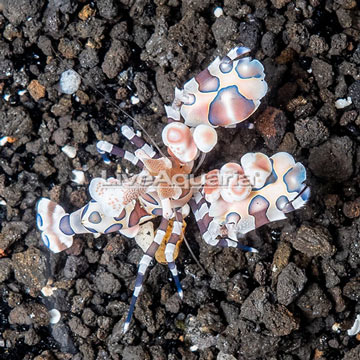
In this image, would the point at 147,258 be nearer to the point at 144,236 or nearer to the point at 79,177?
the point at 144,236

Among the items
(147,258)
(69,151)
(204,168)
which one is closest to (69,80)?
(69,151)

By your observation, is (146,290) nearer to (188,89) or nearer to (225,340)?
(225,340)

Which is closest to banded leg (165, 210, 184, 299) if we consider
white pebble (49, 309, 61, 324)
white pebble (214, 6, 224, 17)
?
white pebble (49, 309, 61, 324)

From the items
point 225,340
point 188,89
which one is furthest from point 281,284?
point 188,89

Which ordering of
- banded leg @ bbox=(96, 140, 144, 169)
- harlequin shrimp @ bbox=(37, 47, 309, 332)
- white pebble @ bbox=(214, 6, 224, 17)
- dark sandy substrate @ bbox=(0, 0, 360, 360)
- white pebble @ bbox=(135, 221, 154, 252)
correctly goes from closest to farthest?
1. harlequin shrimp @ bbox=(37, 47, 309, 332)
2. banded leg @ bbox=(96, 140, 144, 169)
3. dark sandy substrate @ bbox=(0, 0, 360, 360)
4. white pebble @ bbox=(135, 221, 154, 252)
5. white pebble @ bbox=(214, 6, 224, 17)

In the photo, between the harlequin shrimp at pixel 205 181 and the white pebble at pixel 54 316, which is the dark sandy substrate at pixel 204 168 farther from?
the harlequin shrimp at pixel 205 181

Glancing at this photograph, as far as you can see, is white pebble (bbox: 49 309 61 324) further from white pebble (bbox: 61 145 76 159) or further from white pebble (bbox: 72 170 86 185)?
white pebble (bbox: 61 145 76 159)

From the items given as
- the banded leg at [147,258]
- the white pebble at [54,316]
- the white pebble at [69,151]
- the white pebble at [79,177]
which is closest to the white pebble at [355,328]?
the banded leg at [147,258]
